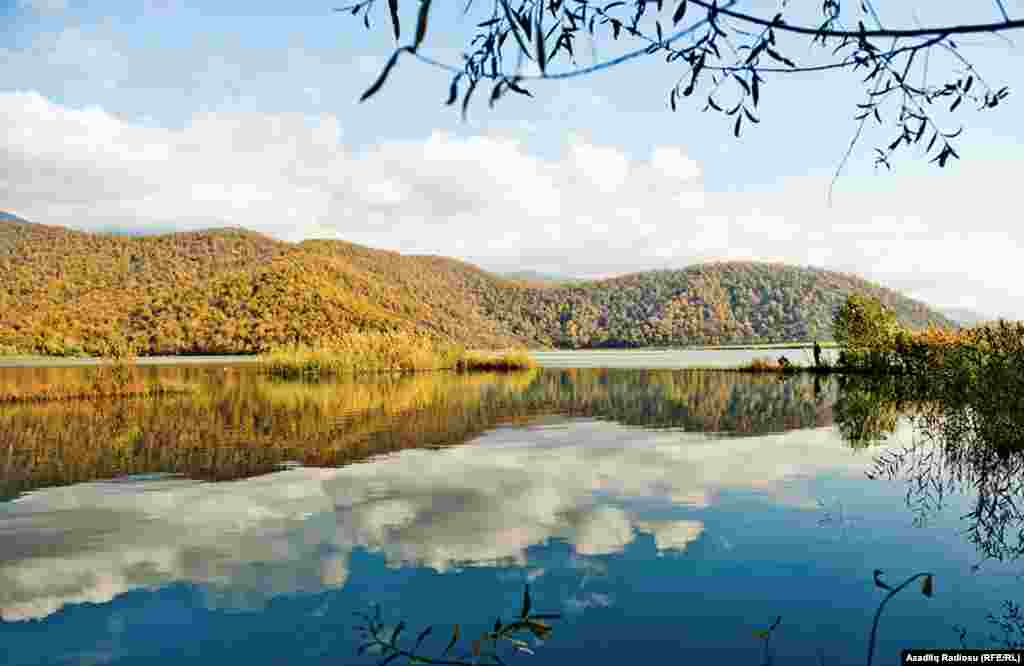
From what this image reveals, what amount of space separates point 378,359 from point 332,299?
152 ft

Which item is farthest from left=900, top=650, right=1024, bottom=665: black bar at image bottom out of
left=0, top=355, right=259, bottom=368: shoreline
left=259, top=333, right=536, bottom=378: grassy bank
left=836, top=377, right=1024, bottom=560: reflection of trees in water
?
left=0, top=355, right=259, bottom=368: shoreline

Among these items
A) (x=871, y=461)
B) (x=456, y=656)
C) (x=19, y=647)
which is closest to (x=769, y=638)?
(x=456, y=656)

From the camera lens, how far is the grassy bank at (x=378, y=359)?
39750 millimetres

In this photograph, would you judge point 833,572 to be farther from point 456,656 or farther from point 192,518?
point 192,518

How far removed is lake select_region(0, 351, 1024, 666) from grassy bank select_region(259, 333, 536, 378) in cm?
2417

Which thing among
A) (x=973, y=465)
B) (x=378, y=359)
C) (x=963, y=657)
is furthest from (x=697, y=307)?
(x=963, y=657)

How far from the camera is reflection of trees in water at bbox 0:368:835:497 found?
40.7 ft

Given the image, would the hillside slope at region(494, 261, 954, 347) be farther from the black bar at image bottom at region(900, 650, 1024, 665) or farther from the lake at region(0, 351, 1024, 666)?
the black bar at image bottom at region(900, 650, 1024, 665)

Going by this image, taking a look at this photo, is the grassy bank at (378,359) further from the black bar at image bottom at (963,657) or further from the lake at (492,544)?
the black bar at image bottom at (963,657)

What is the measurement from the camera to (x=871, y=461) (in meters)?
11.8

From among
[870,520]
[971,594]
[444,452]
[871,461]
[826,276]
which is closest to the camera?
[971,594]

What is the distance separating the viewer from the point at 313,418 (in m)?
18.6

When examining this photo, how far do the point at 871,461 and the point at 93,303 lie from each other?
89.9 meters

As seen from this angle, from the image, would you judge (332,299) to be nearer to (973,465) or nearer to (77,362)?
(77,362)
